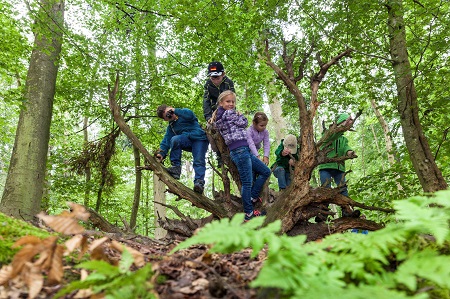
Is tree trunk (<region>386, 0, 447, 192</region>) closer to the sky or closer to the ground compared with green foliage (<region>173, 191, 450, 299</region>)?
closer to the sky

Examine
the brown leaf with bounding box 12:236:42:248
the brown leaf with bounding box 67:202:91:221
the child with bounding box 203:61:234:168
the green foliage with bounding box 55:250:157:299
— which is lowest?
the green foliage with bounding box 55:250:157:299

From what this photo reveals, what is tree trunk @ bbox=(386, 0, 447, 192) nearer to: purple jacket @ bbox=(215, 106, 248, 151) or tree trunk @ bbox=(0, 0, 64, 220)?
purple jacket @ bbox=(215, 106, 248, 151)

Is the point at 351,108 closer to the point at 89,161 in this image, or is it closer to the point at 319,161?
the point at 319,161

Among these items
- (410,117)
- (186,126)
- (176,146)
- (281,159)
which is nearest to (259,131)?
(281,159)

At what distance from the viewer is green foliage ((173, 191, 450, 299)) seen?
1194mm

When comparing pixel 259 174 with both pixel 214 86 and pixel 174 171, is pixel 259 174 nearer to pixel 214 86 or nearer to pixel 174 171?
pixel 174 171

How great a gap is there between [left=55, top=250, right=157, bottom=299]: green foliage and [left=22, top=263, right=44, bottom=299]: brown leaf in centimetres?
11

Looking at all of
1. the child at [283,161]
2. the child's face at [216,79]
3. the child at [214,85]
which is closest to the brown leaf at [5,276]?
the child at [214,85]

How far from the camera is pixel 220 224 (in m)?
1.55

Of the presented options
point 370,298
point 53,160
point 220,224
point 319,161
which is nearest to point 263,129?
point 319,161

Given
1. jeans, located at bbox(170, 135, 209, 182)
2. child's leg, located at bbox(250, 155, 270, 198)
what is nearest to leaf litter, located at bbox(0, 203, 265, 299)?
child's leg, located at bbox(250, 155, 270, 198)

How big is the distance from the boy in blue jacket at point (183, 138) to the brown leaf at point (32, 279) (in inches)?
159

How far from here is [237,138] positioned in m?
5.04

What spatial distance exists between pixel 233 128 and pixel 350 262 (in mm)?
3718
